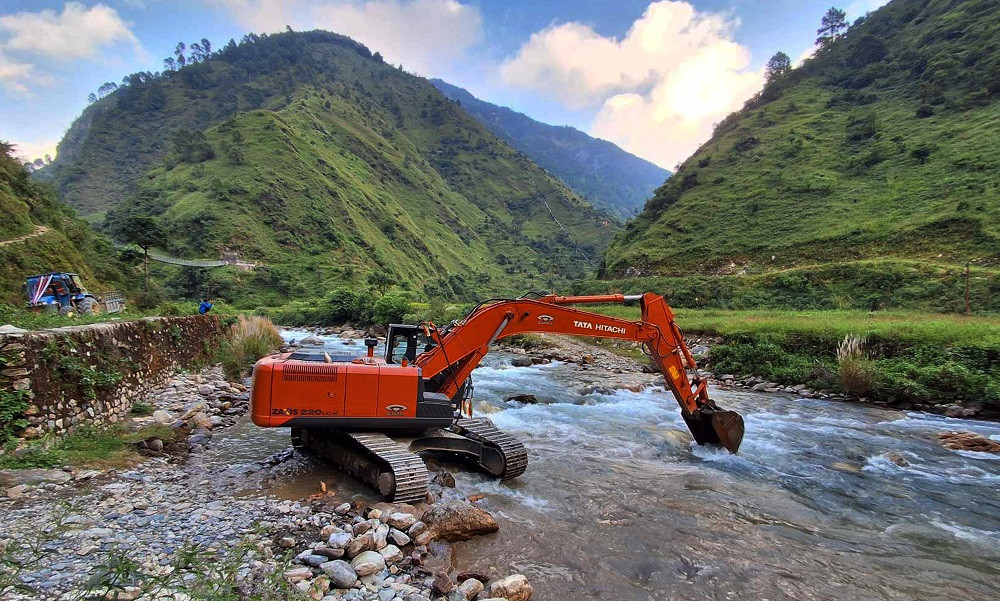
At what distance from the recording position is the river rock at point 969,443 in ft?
33.8

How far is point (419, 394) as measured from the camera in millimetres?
7754

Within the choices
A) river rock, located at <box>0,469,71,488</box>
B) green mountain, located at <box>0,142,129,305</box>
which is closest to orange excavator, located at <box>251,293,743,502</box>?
river rock, located at <box>0,469,71,488</box>

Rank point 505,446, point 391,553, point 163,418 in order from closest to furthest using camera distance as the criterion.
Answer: point 391,553 → point 505,446 → point 163,418

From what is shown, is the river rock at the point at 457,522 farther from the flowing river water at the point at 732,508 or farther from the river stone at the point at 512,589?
the river stone at the point at 512,589

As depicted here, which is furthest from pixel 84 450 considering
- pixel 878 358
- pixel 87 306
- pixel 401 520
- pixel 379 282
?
pixel 379 282

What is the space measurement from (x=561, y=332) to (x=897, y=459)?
7386mm

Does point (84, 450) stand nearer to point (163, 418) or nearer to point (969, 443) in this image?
point (163, 418)

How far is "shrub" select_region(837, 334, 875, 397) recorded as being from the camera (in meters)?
15.0

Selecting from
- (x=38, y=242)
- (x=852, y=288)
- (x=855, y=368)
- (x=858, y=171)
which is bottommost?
(x=855, y=368)

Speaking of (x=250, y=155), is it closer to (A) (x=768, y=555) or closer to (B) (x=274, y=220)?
(B) (x=274, y=220)

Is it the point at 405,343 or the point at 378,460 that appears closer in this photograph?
the point at 378,460

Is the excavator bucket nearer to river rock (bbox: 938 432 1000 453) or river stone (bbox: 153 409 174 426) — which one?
river rock (bbox: 938 432 1000 453)

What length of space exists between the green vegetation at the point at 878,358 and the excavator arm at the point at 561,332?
28.4ft

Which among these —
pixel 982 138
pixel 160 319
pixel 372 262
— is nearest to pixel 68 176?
pixel 372 262
